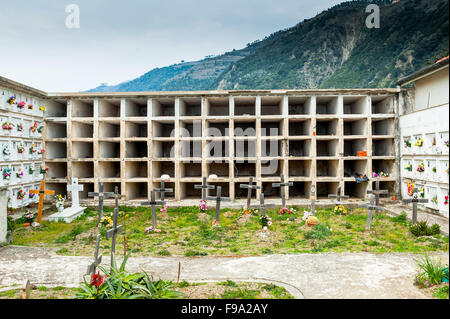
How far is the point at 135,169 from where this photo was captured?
54.4 feet

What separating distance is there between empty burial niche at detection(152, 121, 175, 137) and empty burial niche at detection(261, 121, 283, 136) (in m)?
5.16

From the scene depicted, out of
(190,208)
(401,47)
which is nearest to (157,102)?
(190,208)

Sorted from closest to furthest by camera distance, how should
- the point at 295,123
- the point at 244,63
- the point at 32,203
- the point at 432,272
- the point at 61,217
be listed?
the point at 432,272 < the point at 61,217 < the point at 32,203 < the point at 295,123 < the point at 244,63

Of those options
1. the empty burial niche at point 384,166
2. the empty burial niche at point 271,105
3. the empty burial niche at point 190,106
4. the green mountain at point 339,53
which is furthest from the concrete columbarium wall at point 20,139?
the empty burial niche at point 384,166

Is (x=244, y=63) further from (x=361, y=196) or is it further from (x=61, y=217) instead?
(x=61, y=217)

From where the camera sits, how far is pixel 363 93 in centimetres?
1481

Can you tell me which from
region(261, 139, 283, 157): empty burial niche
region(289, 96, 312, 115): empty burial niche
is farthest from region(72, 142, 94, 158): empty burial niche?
region(289, 96, 312, 115): empty burial niche

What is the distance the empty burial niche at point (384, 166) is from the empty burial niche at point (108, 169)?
600 inches

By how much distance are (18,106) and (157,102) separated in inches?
253

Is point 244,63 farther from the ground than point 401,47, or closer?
farther from the ground

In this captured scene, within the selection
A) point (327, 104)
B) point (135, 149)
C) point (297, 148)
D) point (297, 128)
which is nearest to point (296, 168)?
point (297, 148)

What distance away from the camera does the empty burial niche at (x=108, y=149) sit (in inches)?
615

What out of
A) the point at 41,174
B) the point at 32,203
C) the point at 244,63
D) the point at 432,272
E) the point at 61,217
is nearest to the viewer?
the point at 432,272

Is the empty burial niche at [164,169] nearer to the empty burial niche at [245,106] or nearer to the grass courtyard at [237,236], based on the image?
the grass courtyard at [237,236]
